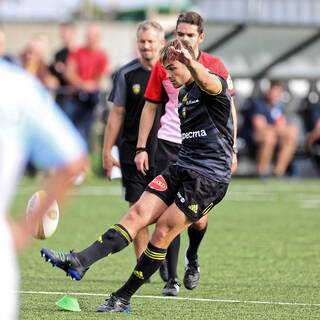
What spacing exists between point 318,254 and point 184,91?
3.29 metres

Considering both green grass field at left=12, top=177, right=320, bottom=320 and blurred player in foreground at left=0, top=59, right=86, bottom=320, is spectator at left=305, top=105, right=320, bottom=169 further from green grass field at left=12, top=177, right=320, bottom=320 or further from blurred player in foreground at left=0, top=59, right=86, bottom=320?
blurred player in foreground at left=0, top=59, right=86, bottom=320

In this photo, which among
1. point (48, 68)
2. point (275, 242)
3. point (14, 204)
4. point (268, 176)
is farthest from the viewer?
point (268, 176)

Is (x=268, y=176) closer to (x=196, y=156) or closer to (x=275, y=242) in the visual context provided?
(x=275, y=242)

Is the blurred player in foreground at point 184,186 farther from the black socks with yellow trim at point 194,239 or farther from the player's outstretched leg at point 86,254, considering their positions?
the black socks with yellow trim at point 194,239

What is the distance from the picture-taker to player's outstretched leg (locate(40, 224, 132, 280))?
530 cm

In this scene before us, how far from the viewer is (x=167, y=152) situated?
22.6ft

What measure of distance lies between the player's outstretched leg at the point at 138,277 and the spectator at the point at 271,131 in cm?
1150

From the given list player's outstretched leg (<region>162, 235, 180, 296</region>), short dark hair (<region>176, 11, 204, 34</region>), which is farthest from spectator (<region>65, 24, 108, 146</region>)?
player's outstretched leg (<region>162, 235, 180, 296</region>)

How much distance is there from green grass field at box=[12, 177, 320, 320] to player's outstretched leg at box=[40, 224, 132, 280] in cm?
33

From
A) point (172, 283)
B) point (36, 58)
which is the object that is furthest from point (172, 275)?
point (36, 58)

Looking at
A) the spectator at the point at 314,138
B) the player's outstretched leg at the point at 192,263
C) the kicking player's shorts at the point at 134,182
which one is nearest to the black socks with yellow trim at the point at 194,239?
the player's outstretched leg at the point at 192,263

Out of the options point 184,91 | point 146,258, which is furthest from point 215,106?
point 146,258

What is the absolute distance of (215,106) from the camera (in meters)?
5.62

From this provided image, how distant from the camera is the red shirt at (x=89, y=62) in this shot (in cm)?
1552
